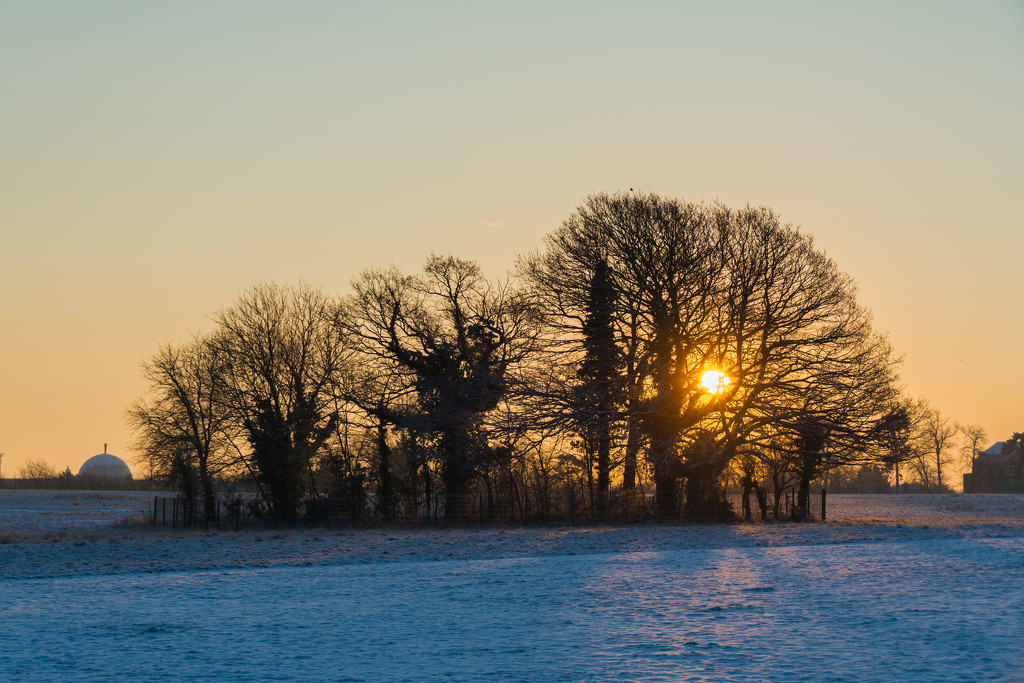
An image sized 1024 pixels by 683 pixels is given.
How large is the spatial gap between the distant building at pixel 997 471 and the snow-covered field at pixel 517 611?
84.1 metres

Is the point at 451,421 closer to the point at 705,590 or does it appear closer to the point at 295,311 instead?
the point at 295,311

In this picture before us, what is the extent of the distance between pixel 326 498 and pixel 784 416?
18005 mm

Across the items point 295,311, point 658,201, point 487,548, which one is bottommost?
point 487,548

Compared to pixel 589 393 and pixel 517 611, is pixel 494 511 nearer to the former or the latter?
pixel 589 393

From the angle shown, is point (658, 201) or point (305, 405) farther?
point (305, 405)

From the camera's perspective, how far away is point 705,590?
1598cm

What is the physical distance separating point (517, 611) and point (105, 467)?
123626mm

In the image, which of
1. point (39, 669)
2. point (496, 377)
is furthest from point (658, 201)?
point (39, 669)

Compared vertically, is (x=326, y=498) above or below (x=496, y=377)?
below

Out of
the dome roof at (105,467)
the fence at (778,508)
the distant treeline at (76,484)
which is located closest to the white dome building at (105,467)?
the dome roof at (105,467)

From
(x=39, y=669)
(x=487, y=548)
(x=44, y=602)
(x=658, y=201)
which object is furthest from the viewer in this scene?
(x=658, y=201)

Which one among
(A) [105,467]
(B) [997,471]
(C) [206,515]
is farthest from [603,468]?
(A) [105,467]

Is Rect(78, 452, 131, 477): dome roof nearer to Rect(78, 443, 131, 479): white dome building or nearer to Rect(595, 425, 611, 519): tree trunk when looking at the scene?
Rect(78, 443, 131, 479): white dome building

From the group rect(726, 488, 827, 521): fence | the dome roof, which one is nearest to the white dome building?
the dome roof
